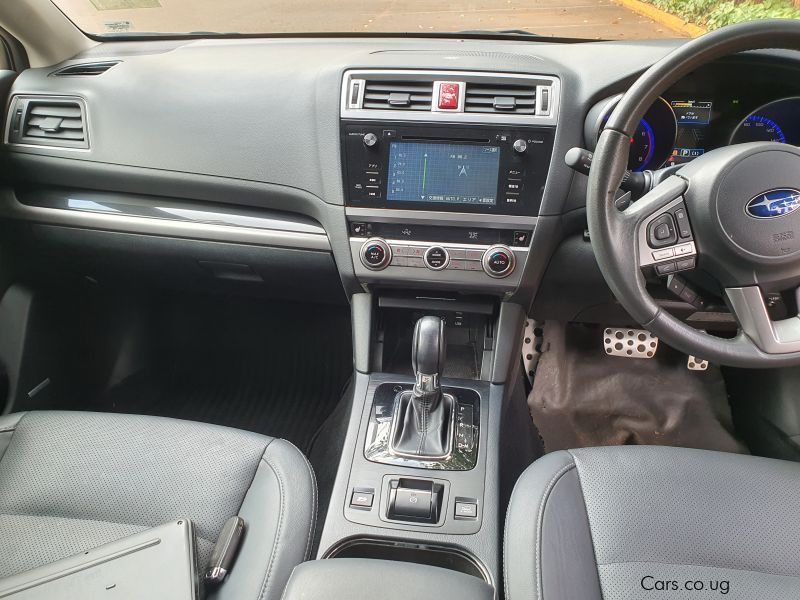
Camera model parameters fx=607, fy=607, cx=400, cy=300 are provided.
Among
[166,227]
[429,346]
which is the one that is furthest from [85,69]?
[429,346]

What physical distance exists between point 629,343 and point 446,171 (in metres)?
0.88

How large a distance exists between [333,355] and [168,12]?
3.80ft

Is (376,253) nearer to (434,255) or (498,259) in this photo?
(434,255)

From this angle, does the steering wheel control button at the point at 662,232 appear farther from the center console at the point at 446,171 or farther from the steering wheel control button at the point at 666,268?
the center console at the point at 446,171

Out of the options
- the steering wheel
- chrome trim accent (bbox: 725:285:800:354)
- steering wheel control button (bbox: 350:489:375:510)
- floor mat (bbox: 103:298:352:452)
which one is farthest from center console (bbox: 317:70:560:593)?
floor mat (bbox: 103:298:352:452)

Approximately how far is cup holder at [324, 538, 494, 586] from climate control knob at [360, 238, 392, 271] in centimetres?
59

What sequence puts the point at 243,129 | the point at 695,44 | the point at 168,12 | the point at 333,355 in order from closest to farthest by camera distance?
1. the point at 695,44
2. the point at 243,129
3. the point at 168,12
4. the point at 333,355

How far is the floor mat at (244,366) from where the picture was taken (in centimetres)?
200

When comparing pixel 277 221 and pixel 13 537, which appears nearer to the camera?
pixel 13 537

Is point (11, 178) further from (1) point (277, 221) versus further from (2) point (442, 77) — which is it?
(2) point (442, 77)

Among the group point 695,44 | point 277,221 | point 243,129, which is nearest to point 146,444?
point 277,221

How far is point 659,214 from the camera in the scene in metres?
0.99

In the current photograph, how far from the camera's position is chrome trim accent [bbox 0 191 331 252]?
1511mm

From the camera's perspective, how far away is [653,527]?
1.02 m
